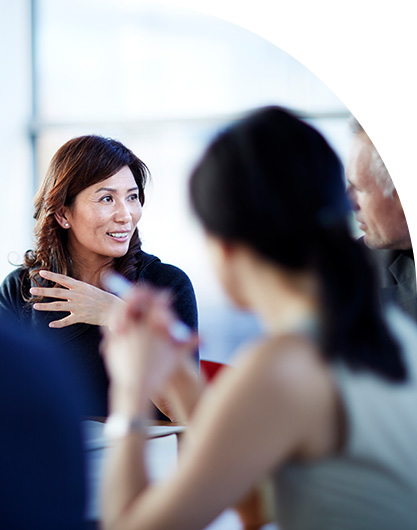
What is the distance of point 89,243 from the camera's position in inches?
50.9

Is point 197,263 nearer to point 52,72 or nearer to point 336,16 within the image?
point 52,72

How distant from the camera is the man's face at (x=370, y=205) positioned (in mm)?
930

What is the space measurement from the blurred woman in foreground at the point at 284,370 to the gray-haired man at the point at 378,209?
333 mm

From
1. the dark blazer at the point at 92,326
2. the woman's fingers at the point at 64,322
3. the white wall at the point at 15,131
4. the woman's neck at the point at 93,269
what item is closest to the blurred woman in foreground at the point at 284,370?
the woman's fingers at the point at 64,322

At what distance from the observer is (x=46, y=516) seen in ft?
1.91

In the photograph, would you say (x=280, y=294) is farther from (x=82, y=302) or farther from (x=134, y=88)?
(x=134, y=88)

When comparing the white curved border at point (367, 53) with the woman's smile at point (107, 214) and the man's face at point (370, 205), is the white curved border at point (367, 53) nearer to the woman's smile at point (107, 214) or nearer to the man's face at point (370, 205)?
the man's face at point (370, 205)

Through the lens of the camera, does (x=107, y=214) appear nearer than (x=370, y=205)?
No

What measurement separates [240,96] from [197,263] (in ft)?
2.42

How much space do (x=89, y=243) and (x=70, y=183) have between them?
13 centimetres

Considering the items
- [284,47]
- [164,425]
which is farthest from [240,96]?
[164,425]

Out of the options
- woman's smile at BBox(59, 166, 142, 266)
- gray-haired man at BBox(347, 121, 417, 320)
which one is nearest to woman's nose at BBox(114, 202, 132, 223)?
woman's smile at BBox(59, 166, 142, 266)

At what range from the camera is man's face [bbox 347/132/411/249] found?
930 mm

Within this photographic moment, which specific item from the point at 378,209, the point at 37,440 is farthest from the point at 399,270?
the point at 37,440
